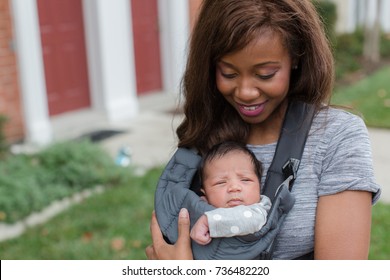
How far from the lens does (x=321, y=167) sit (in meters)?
1.70

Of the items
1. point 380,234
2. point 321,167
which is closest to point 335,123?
point 321,167

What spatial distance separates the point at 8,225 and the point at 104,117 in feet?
12.0

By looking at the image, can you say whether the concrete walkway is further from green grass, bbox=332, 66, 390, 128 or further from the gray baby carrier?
the gray baby carrier

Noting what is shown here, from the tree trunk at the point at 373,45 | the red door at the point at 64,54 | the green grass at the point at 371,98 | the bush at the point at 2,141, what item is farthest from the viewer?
the tree trunk at the point at 373,45

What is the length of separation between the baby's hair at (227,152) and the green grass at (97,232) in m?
2.37

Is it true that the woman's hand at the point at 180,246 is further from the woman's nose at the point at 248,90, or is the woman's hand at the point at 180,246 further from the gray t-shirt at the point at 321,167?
the woman's nose at the point at 248,90

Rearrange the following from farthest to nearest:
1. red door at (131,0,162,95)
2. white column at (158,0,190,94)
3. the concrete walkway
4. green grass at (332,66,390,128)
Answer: white column at (158,0,190,94)
red door at (131,0,162,95)
green grass at (332,66,390,128)
the concrete walkway

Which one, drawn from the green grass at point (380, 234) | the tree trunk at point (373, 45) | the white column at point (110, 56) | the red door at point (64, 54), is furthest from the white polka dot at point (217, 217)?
the tree trunk at point (373, 45)

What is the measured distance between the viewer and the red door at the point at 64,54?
7.45 m

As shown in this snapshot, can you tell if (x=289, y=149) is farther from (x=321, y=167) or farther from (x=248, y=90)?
(x=248, y=90)

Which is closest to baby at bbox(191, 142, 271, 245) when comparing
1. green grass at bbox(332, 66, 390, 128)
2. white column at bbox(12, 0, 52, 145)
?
white column at bbox(12, 0, 52, 145)

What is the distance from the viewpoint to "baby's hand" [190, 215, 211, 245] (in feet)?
5.55

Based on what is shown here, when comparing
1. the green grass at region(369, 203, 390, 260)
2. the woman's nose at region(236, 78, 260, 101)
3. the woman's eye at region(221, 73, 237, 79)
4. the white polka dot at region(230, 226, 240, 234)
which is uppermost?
the woman's eye at region(221, 73, 237, 79)

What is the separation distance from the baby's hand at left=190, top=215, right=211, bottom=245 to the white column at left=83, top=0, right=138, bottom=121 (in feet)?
21.5
